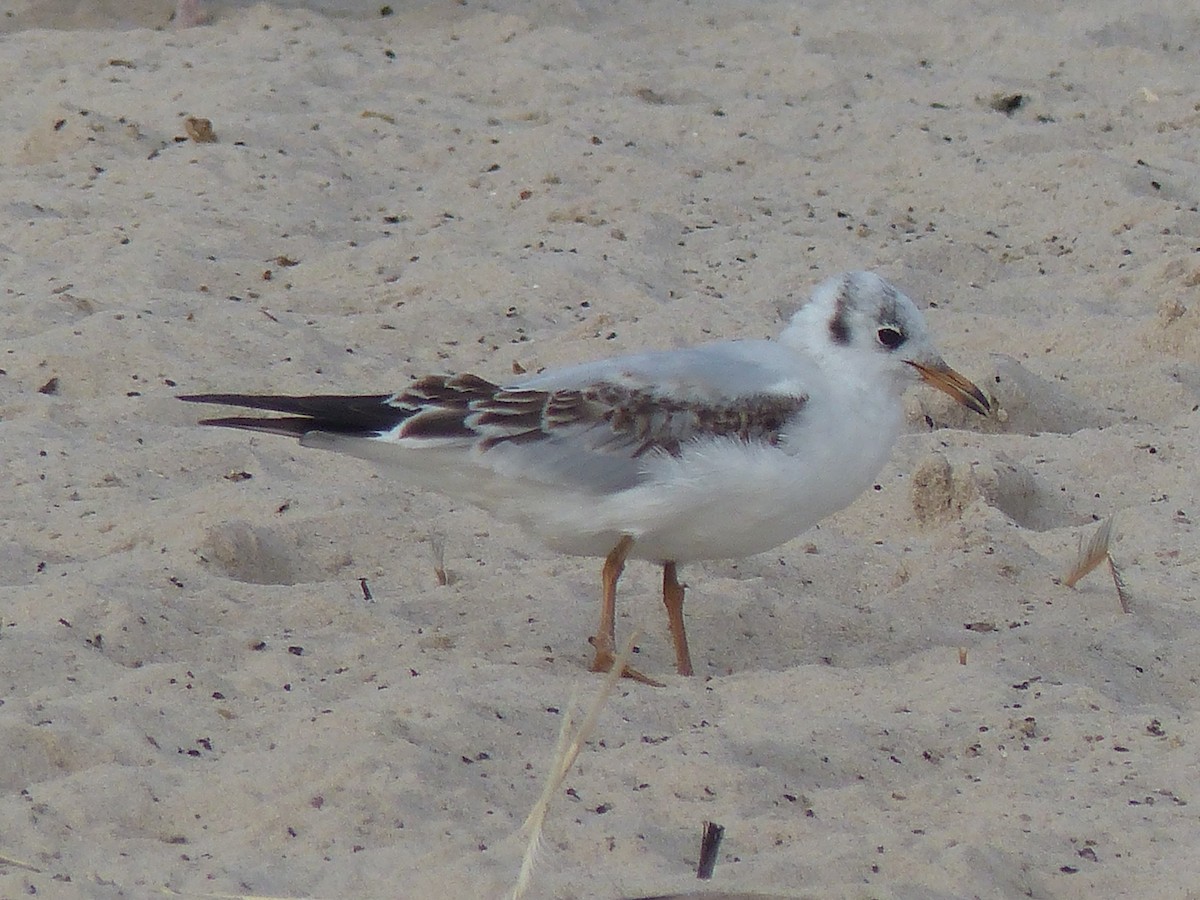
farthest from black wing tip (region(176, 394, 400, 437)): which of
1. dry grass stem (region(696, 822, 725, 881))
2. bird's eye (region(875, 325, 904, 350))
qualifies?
dry grass stem (region(696, 822, 725, 881))

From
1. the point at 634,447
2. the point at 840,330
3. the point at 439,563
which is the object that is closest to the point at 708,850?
the point at 634,447

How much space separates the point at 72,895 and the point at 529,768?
916 mm

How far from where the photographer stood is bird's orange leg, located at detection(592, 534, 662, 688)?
4.07 metres

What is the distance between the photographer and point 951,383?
14.8ft

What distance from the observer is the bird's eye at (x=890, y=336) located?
173 inches

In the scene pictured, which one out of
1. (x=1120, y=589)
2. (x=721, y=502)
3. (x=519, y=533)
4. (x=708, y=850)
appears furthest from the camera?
(x=519, y=533)

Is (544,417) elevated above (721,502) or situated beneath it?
elevated above

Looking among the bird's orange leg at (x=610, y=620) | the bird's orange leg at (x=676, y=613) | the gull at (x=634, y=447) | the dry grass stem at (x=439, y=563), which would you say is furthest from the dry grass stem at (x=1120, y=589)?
the dry grass stem at (x=439, y=563)

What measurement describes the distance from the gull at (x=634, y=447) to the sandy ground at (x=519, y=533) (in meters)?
0.27

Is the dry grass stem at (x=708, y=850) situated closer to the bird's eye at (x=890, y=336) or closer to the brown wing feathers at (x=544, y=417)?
the brown wing feathers at (x=544, y=417)

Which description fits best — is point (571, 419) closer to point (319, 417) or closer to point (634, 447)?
point (634, 447)

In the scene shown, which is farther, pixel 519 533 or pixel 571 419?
pixel 519 533

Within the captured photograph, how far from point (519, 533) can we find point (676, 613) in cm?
72

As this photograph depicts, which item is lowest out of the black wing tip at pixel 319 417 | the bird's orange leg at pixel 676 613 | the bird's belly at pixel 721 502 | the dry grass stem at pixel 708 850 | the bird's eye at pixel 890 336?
the bird's orange leg at pixel 676 613
